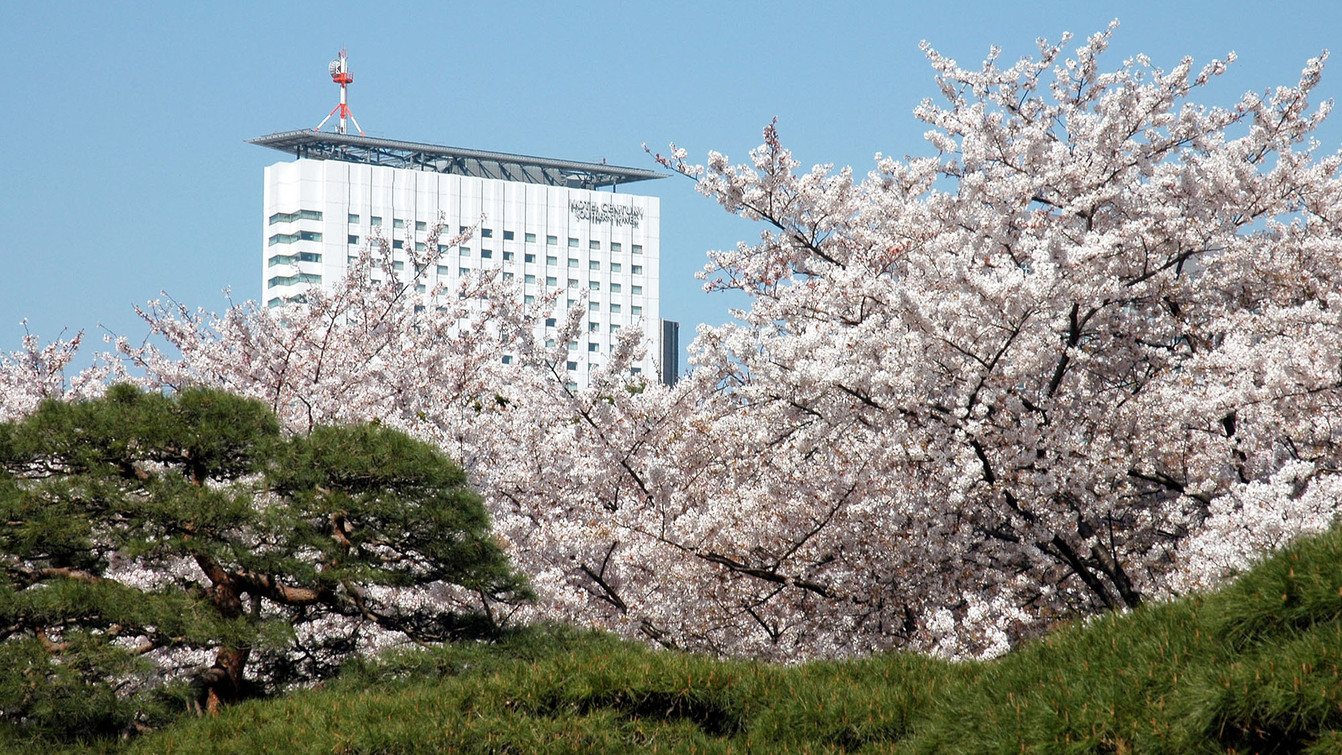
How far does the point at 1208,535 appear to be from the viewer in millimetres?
7266

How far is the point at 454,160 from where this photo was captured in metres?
112

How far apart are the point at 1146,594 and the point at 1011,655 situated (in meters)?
2.67

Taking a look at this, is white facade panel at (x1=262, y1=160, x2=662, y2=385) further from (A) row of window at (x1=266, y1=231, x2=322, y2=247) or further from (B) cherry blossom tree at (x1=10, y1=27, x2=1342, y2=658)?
(B) cherry blossom tree at (x1=10, y1=27, x2=1342, y2=658)

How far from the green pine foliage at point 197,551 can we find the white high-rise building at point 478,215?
94.7 m

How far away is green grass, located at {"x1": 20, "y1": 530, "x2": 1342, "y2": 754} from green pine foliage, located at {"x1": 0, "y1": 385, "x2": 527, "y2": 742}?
0.48 meters

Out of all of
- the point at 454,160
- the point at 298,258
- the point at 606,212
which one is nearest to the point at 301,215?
the point at 298,258

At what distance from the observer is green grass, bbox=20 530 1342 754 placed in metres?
4.64

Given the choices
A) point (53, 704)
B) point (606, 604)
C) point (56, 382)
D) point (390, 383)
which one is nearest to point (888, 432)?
point (606, 604)

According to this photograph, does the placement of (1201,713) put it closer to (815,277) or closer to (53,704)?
(53,704)

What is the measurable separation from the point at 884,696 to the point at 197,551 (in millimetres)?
4366

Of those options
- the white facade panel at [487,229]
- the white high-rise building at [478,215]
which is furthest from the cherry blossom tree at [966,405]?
the white high-rise building at [478,215]

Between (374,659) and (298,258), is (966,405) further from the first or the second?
(298,258)

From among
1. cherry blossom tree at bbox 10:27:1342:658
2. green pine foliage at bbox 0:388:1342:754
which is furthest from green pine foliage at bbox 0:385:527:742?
cherry blossom tree at bbox 10:27:1342:658

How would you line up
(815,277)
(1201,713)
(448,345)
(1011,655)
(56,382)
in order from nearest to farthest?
(1201,713) < (1011,655) < (815,277) < (448,345) < (56,382)
